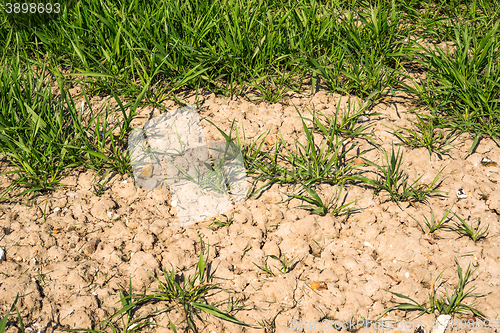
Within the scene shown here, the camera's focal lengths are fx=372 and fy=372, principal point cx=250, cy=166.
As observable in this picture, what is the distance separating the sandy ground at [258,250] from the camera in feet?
5.41

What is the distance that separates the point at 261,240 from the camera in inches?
74.2

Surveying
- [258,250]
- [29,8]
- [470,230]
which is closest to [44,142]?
[29,8]

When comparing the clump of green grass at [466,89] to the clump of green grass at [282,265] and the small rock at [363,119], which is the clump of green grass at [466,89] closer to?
the small rock at [363,119]

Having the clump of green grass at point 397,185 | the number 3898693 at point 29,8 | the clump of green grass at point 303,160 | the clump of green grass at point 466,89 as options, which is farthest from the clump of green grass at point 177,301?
the number 3898693 at point 29,8

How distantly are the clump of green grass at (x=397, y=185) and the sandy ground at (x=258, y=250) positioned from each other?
5cm

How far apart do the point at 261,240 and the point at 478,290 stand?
1.02 metres

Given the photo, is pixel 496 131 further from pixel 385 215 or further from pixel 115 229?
pixel 115 229

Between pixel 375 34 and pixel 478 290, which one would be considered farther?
pixel 375 34

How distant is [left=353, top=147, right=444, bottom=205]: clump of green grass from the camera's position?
1.99m

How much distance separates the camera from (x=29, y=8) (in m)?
2.59

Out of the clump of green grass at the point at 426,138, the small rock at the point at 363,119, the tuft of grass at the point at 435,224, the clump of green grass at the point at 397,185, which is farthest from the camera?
the small rock at the point at 363,119

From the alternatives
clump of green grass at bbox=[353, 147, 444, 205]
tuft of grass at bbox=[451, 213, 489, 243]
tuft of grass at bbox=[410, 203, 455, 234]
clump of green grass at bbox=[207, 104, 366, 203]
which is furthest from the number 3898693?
tuft of grass at bbox=[451, 213, 489, 243]

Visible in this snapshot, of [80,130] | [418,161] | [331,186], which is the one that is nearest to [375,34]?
[418,161]

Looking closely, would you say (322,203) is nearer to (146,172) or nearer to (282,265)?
(282,265)
